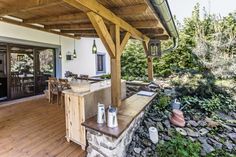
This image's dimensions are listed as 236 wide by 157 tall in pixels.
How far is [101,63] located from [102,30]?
7.82 metres

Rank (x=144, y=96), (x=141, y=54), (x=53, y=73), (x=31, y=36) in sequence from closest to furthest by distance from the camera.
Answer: (x=144, y=96) → (x=31, y=36) → (x=53, y=73) → (x=141, y=54)

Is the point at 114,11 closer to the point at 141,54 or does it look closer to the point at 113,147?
the point at 113,147

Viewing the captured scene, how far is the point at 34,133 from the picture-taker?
3.42 meters

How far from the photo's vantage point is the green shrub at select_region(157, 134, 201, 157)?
279 cm

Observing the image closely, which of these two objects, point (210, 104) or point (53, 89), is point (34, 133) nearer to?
point (53, 89)

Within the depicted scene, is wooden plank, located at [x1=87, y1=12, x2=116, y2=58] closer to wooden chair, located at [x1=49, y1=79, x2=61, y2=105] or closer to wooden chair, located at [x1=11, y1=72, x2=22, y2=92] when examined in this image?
wooden chair, located at [x1=49, y1=79, x2=61, y2=105]

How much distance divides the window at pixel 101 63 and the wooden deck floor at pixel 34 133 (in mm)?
5508

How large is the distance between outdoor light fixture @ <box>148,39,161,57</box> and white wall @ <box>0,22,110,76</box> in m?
4.02

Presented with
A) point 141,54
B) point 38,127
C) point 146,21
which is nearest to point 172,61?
point 141,54

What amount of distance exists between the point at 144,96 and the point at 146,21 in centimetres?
210

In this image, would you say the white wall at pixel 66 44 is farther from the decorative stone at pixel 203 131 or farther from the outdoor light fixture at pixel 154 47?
the decorative stone at pixel 203 131

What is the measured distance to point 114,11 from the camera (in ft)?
10.2

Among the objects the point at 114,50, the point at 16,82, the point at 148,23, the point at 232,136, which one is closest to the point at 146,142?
the point at 114,50

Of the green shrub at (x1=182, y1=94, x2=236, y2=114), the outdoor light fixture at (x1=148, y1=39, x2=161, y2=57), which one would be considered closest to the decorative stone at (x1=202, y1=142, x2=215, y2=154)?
the green shrub at (x1=182, y1=94, x2=236, y2=114)
